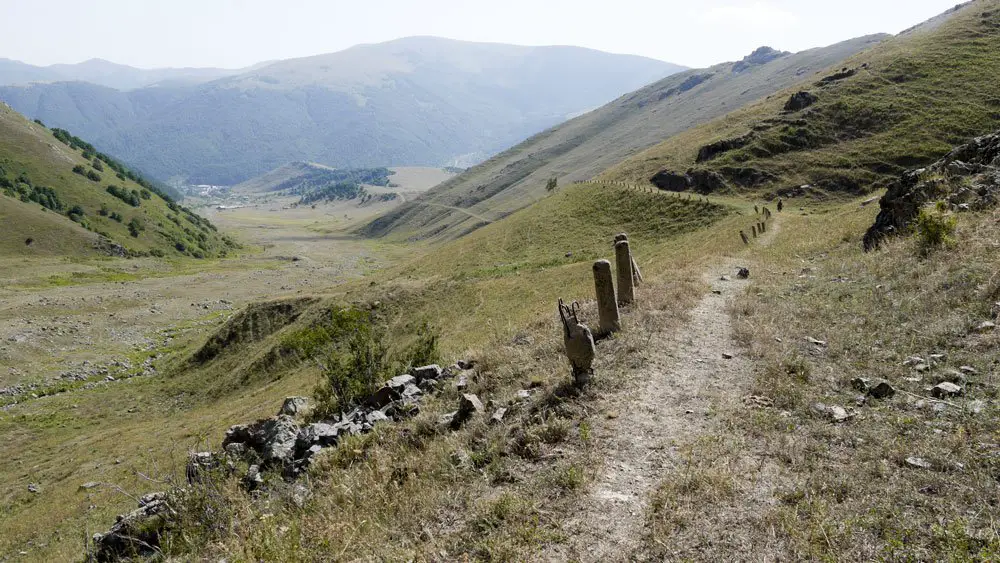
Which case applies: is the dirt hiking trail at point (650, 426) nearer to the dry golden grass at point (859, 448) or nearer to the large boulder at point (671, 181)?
the dry golden grass at point (859, 448)

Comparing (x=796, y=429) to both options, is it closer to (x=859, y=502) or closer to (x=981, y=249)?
(x=859, y=502)

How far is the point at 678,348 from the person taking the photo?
39.0ft

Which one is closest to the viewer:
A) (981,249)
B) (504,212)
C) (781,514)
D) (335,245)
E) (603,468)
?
(781,514)

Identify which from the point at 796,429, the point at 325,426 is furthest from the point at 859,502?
the point at 325,426

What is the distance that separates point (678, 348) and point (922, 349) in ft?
14.8

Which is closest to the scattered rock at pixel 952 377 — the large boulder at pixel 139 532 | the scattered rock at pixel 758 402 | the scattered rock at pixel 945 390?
the scattered rock at pixel 945 390

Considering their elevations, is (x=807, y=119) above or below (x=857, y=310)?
above

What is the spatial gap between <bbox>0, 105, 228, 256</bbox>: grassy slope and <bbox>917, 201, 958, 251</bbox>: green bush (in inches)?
5142

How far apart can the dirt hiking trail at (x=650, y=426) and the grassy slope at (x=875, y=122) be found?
5498cm

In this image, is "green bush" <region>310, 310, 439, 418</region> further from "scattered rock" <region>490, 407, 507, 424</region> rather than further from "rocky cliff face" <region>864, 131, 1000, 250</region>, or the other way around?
"rocky cliff face" <region>864, 131, 1000, 250</region>

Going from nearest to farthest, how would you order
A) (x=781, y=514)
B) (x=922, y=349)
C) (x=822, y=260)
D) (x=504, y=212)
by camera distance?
(x=781, y=514) < (x=922, y=349) < (x=822, y=260) < (x=504, y=212)

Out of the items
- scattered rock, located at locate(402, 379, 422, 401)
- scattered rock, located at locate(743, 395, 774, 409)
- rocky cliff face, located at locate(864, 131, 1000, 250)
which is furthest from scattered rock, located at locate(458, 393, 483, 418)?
rocky cliff face, located at locate(864, 131, 1000, 250)

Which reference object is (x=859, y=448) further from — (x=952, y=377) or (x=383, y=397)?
(x=383, y=397)

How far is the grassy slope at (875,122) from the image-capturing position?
57.4 m
